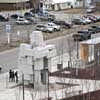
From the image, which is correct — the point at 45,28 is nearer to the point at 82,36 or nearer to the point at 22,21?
the point at 22,21

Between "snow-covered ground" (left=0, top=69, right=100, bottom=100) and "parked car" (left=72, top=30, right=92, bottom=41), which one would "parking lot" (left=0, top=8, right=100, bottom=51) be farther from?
"snow-covered ground" (left=0, top=69, right=100, bottom=100)

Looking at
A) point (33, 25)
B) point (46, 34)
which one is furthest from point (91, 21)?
point (46, 34)

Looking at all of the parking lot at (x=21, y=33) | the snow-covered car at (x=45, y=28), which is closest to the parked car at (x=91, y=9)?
the parking lot at (x=21, y=33)

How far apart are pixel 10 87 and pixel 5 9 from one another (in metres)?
40.5

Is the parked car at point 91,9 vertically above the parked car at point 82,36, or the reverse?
the parked car at point 91,9

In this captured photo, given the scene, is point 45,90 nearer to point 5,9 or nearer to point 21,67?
point 21,67

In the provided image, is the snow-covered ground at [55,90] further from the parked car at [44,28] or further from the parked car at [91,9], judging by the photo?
the parked car at [91,9]

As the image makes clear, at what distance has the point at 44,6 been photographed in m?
63.0

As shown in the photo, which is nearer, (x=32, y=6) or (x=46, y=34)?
(x=46, y=34)

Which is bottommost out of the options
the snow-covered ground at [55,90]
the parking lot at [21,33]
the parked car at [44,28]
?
the snow-covered ground at [55,90]

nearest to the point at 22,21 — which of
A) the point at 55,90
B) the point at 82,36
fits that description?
the point at 82,36

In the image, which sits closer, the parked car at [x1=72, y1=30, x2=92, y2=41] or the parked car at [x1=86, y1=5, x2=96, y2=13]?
the parked car at [x1=72, y1=30, x2=92, y2=41]

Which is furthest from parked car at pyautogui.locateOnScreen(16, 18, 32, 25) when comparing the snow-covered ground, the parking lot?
the snow-covered ground

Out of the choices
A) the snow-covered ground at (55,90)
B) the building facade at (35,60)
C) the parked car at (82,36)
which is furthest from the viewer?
the parked car at (82,36)
